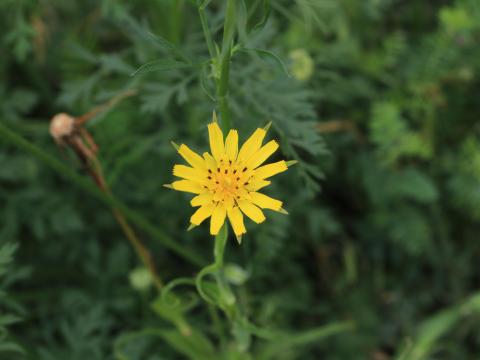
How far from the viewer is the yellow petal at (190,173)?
160 centimetres

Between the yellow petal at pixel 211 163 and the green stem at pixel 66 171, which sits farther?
the green stem at pixel 66 171

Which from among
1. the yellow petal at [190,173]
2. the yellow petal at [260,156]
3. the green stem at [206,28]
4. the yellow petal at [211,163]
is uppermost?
the green stem at [206,28]

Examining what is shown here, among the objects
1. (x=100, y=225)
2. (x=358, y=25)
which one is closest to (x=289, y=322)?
(x=100, y=225)

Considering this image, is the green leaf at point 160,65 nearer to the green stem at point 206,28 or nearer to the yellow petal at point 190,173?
the green stem at point 206,28

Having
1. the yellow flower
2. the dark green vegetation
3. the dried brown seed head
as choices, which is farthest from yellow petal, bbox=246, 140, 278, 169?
the dried brown seed head

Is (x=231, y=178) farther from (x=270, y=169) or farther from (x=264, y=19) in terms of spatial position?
(x=264, y=19)

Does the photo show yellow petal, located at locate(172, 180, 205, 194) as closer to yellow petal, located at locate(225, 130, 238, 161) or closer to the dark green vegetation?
yellow petal, located at locate(225, 130, 238, 161)

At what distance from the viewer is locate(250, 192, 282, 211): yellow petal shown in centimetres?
161

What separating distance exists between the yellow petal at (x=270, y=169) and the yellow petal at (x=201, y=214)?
0.17 metres

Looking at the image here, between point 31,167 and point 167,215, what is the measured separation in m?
0.68

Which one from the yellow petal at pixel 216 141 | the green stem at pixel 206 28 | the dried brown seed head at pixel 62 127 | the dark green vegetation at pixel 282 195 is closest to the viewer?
the green stem at pixel 206 28

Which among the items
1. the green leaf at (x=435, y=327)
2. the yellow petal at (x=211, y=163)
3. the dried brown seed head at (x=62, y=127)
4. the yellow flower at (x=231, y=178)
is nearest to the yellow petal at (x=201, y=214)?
the yellow flower at (x=231, y=178)

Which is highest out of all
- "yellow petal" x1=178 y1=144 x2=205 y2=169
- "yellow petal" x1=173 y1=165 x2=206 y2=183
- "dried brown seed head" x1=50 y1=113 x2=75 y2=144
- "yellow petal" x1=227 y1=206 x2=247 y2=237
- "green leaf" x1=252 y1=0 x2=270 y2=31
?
"dried brown seed head" x1=50 y1=113 x2=75 y2=144

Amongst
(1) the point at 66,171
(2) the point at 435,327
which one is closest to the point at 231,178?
(1) the point at 66,171
